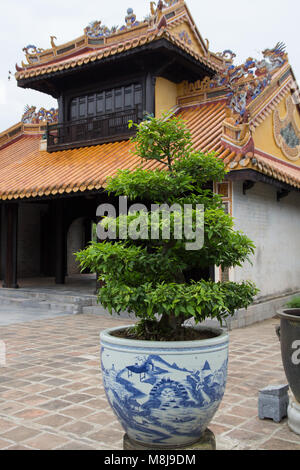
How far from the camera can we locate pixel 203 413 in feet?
9.70

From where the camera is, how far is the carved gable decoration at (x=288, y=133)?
34.7 ft

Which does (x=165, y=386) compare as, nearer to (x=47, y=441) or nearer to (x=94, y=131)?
(x=47, y=441)

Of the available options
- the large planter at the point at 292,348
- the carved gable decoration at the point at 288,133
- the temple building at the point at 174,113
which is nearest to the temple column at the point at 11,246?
the temple building at the point at 174,113

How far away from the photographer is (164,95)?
11711 mm

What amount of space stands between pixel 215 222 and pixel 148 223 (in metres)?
0.50

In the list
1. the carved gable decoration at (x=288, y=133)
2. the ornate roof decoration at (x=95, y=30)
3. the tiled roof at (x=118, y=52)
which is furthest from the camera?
the ornate roof decoration at (x=95, y=30)

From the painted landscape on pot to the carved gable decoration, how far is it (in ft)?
28.2

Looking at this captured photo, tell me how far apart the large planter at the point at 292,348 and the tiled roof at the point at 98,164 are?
15.1ft

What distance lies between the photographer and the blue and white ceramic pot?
286 cm

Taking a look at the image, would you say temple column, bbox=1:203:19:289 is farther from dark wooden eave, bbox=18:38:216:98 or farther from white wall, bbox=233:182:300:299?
white wall, bbox=233:182:300:299

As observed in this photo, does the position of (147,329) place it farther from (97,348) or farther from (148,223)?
(97,348)

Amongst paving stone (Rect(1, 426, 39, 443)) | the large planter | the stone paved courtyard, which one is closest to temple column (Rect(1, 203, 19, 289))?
the stone paved courtyard

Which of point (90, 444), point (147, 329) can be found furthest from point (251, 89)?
point (90, 444)

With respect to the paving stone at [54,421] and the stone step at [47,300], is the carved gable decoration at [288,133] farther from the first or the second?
the paving stone at [54,421]
